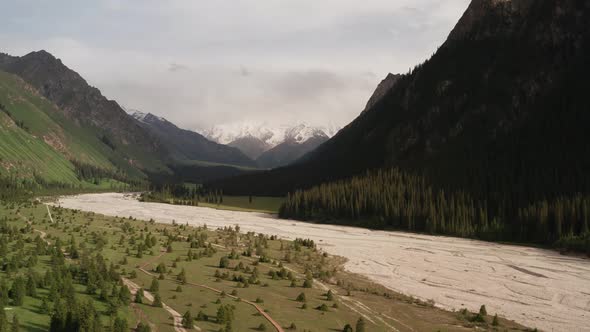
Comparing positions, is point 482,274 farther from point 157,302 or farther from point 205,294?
point 157,302

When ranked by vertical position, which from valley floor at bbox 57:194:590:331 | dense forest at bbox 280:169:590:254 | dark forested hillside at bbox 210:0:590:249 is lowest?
valley floor at bbox 57:194:590:331

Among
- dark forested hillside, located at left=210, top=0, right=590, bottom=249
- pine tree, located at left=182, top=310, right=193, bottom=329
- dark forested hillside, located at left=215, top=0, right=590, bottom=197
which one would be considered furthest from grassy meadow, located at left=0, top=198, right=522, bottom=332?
dark forested hillside, located at left=215, top=0, right=590, bottom=197

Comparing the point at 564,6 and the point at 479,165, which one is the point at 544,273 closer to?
the point at 479,165

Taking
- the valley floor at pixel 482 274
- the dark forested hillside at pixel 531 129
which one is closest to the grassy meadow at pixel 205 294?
the valley floor at pixel 482 274

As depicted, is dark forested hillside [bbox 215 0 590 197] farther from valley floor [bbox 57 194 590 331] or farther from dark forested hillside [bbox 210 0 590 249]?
valley floor [bbox 57 194 590 331]

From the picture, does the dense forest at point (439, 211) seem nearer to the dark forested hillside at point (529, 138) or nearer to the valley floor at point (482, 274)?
the dark forested hillside at point (529, 138)

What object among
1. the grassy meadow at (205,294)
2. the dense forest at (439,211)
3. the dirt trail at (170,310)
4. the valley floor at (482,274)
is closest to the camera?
the dirt trail at (170,310)
